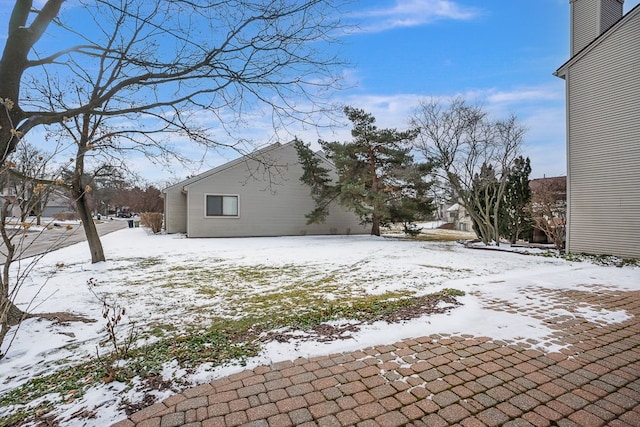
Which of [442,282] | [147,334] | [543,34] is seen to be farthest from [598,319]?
[543,34]

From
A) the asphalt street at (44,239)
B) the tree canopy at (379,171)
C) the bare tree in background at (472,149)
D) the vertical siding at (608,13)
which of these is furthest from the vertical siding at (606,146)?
the asphalt street at (44,239)

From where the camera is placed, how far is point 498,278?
623cm

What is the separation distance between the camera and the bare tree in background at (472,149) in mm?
12656

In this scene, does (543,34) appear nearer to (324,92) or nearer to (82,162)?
(324,92)

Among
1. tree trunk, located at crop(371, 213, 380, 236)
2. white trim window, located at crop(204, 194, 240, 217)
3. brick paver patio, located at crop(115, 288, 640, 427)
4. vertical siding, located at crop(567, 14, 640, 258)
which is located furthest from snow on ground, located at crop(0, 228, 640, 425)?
tree trunk, located at crop(371, 213, 380, 236)

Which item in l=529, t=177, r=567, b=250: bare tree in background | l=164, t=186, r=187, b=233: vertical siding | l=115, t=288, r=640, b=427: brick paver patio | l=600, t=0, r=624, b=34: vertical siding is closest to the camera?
l=115, t=288, r=640, b=427: brick paver patio

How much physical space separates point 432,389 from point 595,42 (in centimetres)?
1218

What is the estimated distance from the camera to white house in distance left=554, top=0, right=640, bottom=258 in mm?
8555

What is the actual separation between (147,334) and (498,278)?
20.4 feet

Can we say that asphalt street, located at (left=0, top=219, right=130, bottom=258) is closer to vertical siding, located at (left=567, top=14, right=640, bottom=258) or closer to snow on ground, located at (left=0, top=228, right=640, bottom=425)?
snow on ground, located at (left=0, top=228, right=640, bottom=425)

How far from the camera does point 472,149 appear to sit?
13.5 metres

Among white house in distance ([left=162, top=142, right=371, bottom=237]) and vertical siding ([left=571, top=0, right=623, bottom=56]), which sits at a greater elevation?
vertical siding ([left=571, top=0, right=623, bottom=56])

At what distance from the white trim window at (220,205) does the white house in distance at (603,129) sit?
14.0m

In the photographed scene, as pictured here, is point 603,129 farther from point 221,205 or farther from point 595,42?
point 221,205
